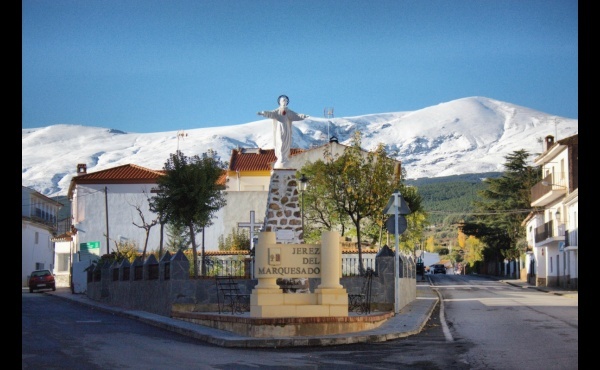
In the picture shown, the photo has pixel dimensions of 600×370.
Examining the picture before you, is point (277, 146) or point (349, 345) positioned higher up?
point (277, 146)

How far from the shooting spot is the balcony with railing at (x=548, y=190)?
59.4 meters

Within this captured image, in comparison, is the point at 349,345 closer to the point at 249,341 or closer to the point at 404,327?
the point at 249,341

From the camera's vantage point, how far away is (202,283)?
27.2 meters

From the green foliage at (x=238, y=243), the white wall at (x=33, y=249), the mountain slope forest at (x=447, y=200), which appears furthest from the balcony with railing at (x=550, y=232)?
the mountain slope forest at (x=447, y=200)

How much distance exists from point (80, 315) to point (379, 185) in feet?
53.3

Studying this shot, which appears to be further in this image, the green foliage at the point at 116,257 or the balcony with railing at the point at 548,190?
the balcony with railing at the point at 548,190

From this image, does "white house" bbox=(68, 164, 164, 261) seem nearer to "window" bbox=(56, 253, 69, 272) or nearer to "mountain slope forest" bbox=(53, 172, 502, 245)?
"window" bbox=(56, 253, 69, 272)

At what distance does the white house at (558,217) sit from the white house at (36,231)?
42.3m

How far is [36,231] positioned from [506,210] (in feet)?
147

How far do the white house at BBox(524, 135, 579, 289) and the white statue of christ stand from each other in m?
30.7

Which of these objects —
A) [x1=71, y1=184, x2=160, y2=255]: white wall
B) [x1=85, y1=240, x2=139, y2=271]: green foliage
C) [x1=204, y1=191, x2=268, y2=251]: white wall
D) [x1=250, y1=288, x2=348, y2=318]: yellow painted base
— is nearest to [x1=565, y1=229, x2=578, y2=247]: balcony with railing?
[x1=204, y1=191, x2=268, y2=251]: white wall

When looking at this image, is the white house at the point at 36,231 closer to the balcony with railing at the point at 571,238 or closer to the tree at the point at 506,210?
the tree at the point at 506,210

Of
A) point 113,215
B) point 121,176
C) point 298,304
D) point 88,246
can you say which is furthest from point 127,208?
point 298,304
